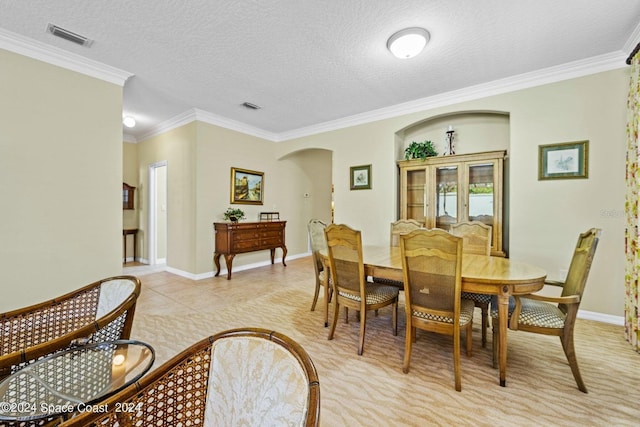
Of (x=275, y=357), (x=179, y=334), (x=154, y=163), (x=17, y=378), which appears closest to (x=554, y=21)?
(x=275, y=357)

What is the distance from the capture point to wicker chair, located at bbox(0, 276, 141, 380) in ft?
3.76

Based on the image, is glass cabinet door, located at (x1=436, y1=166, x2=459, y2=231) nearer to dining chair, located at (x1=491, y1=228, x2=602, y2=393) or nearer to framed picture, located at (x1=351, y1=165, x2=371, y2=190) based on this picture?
framed picture, located at (x1=351, y1=165, x2=371, y2=190)

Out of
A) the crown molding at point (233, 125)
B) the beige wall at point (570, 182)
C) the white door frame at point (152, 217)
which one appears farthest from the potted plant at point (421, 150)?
the white door frame at point (152, 217)

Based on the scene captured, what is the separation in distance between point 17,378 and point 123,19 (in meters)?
2.63

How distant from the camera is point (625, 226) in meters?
2.59

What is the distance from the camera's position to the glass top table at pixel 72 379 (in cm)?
91

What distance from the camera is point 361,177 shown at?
4508mm

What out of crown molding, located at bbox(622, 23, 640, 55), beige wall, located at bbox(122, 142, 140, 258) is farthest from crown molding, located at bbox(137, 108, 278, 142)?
crown molding, located at bbox(622, 23, 640, 55)

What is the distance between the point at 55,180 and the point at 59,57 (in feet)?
4.17

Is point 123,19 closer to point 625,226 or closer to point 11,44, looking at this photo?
point 11,44

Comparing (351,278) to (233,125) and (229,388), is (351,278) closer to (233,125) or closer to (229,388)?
(229,388)

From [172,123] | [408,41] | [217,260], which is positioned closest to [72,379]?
[408,41]

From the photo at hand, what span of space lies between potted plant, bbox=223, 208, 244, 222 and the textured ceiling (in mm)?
1954

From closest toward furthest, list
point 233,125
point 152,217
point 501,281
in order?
point 501,281 < point 233,125 < point 152,217
